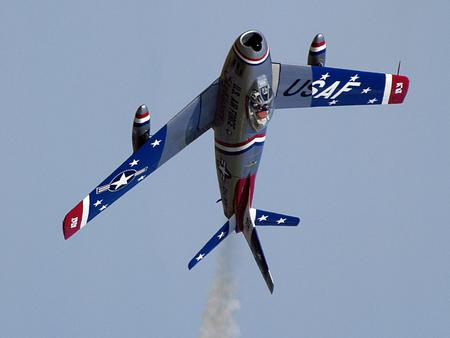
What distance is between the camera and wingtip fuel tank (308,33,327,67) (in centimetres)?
6084

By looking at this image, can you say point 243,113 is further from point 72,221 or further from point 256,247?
point 256,247

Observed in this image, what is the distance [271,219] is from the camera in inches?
2505

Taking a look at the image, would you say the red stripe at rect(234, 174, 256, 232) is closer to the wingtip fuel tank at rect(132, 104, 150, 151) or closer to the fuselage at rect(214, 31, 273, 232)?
the fuselage at rect(214, 31, 273, 232)

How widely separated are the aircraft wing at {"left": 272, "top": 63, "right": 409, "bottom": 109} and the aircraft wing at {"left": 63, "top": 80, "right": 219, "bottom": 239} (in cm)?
256

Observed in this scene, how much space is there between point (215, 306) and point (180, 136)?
8791 millimetres

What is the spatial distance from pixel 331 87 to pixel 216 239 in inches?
273

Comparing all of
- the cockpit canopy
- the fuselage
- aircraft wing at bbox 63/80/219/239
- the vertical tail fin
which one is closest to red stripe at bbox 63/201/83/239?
aircraft wing at bbox 63/80/219/239

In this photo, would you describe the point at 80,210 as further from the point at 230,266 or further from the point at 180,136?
the point at 230,266

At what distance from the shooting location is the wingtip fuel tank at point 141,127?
5716 cm

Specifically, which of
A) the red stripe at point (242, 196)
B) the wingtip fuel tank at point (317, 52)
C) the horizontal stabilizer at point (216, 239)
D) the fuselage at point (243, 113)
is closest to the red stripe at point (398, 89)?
the wingtip fuel tank at point (317, 52)

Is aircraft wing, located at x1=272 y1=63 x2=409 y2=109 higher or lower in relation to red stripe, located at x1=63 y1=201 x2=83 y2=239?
higher

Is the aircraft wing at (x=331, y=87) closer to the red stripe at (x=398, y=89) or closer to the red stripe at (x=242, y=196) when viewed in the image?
the red stripe at (x=398, y=89)

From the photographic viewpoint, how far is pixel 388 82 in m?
62.0

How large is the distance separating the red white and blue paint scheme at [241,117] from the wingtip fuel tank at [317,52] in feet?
0.11
